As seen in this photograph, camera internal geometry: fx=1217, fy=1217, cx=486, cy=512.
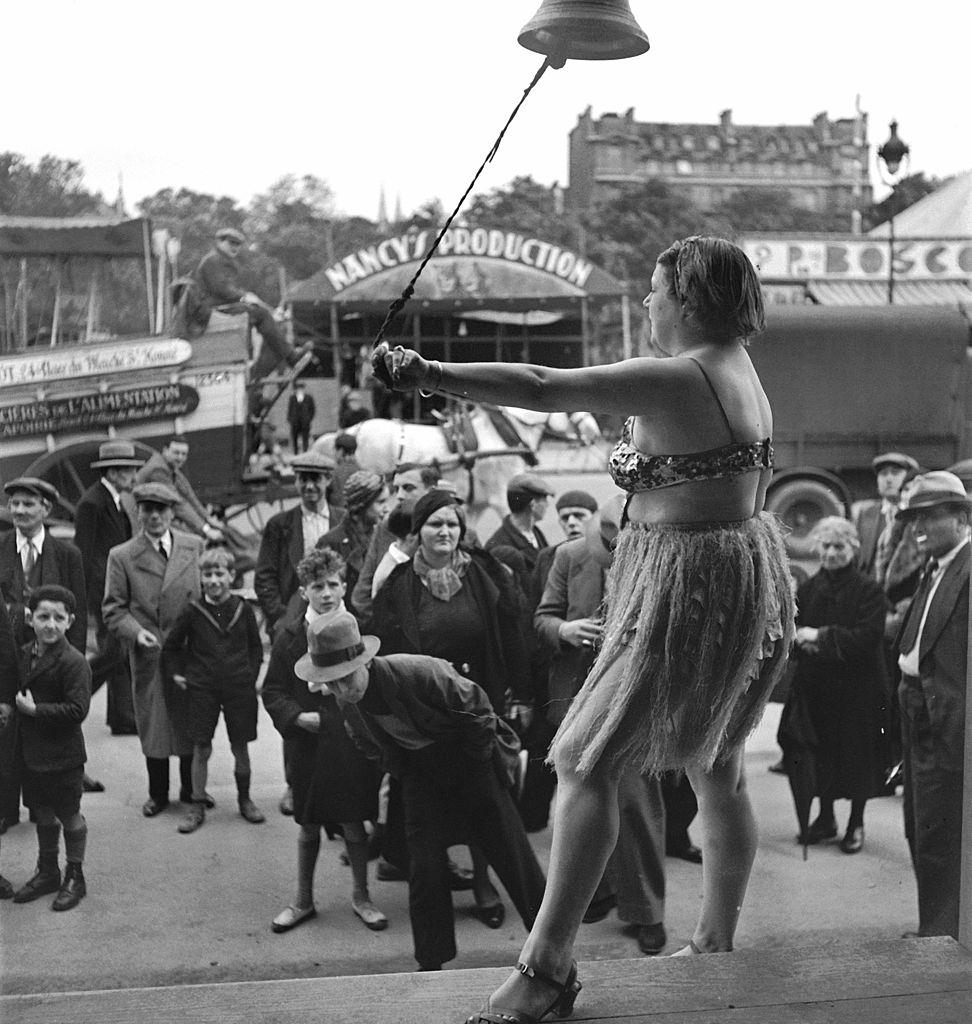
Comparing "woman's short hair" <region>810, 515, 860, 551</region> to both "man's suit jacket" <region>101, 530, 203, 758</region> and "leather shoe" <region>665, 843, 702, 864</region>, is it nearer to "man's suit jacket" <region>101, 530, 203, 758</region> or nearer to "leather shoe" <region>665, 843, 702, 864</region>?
"leather shoe" <region>665, 843, 702, 864</region>

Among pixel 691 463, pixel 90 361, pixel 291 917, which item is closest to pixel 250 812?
pixel 291 917

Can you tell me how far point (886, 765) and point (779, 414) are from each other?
149 inches

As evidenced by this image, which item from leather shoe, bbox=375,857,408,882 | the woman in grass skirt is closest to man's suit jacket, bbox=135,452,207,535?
leather shoe, bbox=375,857,408,882

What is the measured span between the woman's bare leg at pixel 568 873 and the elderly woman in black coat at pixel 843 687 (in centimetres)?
239

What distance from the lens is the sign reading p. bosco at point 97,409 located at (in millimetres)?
4426

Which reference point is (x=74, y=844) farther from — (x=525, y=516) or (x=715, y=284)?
(x=715, y=284)

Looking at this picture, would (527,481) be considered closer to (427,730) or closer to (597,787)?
(427,730)

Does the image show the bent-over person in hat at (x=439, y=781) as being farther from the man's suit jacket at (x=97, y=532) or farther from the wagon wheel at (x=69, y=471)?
the wagon wheel at (x=69, y=471)

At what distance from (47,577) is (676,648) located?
264cm

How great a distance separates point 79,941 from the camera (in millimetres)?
3508

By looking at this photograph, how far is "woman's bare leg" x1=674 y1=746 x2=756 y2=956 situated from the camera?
2.38m

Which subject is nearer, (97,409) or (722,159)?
(722,159)

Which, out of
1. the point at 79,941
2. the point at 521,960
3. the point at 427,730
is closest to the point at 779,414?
the point at 427,730

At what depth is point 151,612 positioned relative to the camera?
4.38m
